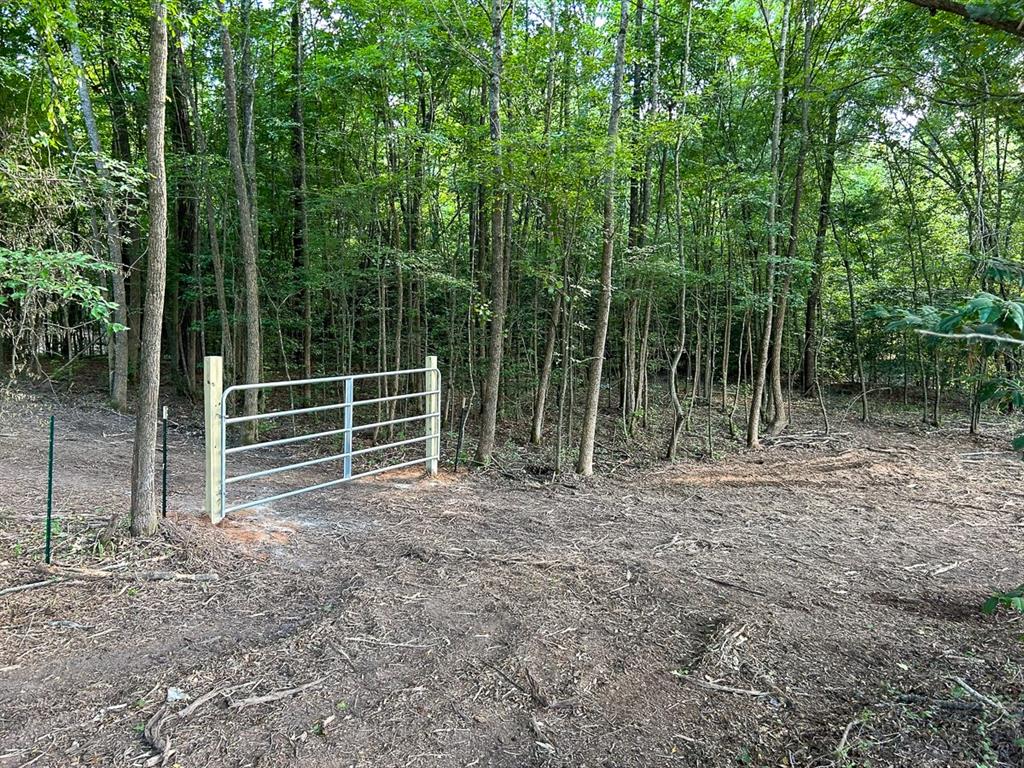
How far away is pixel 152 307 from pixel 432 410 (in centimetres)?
312

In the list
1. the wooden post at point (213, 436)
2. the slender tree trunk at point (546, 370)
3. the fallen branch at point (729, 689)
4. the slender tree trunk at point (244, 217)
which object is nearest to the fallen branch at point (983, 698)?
the fallen branch at point (729, 689)

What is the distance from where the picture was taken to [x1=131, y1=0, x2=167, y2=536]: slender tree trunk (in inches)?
142

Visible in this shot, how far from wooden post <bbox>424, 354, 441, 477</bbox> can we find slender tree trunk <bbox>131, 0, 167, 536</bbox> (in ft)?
9.52

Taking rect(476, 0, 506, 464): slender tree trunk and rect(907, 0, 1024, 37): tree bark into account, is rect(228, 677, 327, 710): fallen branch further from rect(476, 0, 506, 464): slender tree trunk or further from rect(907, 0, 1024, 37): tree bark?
rect(476, 0, 506, 464): slender tree trunk

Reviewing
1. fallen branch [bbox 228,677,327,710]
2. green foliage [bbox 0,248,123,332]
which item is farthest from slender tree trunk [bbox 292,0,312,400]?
fallen branch [bbox 228,677,327,710]

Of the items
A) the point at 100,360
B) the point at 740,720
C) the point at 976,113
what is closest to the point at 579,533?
the point at 740,720

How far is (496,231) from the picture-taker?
22.7 ft

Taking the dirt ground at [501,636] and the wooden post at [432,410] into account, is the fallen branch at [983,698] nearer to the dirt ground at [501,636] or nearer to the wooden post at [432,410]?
the dirt ground at [501,636]

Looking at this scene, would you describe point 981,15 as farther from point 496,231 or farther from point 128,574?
point 496,231

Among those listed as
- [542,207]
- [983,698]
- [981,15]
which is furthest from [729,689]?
[542,207]

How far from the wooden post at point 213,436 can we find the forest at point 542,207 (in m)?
0.37

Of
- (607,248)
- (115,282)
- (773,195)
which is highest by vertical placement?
(773,195)

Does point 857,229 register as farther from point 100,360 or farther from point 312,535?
point 100,360

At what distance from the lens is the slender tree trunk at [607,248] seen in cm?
627
